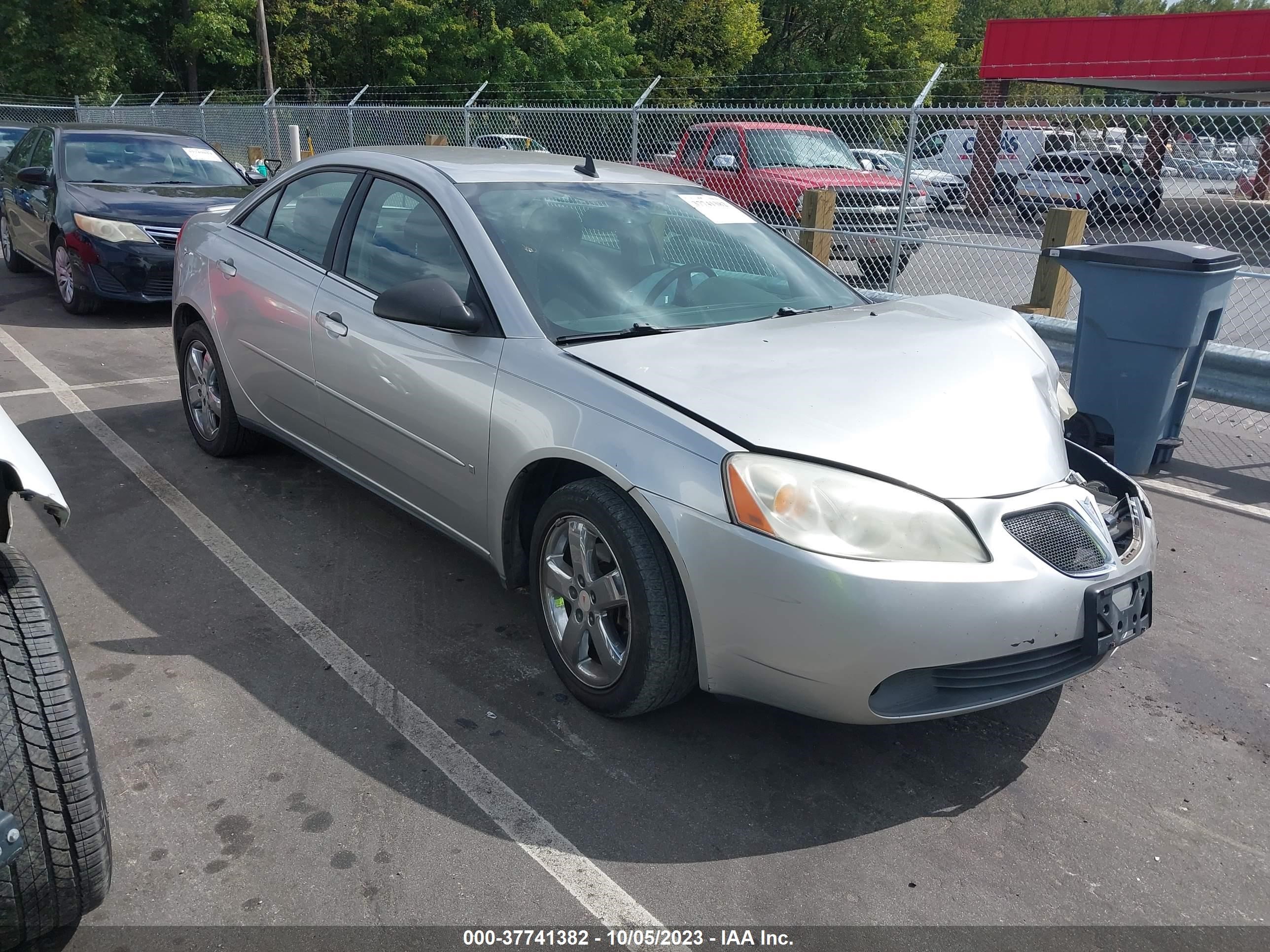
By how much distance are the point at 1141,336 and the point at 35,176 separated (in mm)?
8996

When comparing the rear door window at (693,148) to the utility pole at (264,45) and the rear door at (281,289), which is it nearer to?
the rear door at (281,289)

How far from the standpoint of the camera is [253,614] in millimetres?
3691

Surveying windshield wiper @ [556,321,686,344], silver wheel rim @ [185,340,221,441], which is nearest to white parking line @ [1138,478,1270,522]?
windshield wiper @ [556,321,686,344]

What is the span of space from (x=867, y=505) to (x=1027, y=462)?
60 cm

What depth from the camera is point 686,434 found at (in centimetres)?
271

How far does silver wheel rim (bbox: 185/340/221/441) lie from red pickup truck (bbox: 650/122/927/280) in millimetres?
6073

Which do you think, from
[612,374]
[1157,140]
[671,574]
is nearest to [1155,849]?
[671,574]

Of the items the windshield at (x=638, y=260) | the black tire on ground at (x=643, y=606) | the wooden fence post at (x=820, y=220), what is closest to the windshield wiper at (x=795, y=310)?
the windshield at (x=638, y=260)

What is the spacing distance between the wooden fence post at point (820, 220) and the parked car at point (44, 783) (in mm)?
7742

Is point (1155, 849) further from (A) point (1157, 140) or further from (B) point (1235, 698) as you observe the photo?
(A) point (1157, 140)

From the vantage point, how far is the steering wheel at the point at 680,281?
3591mm

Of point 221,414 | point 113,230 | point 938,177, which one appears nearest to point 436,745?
point 221,414

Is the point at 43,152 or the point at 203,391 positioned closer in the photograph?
the point at 203,391

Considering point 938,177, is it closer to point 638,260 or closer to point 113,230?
point 113,230
